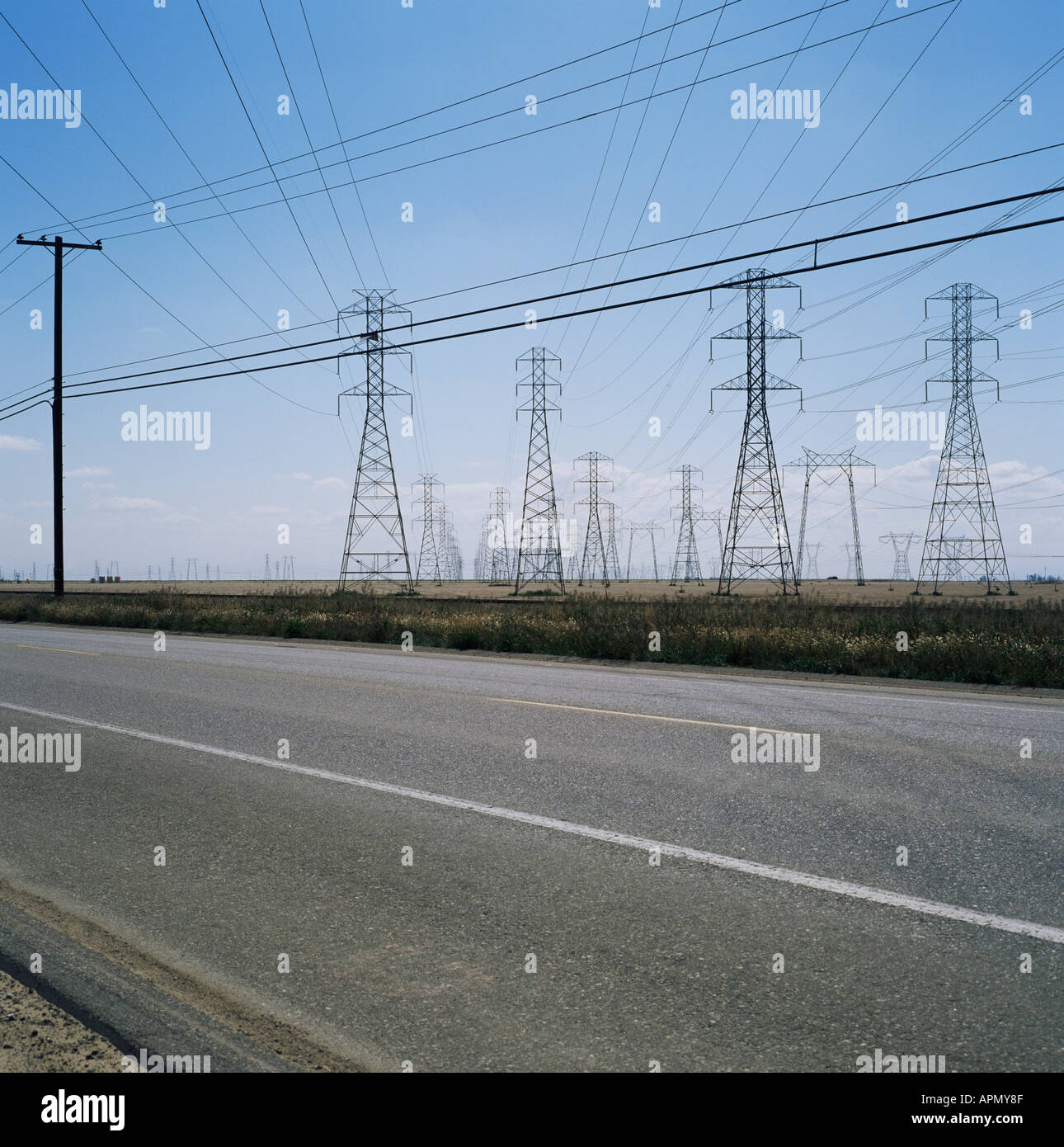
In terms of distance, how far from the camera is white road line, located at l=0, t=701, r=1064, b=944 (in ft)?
14.1

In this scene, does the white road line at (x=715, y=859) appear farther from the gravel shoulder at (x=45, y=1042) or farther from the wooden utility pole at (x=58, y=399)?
the wooden utility pole at (x=58, y=399)

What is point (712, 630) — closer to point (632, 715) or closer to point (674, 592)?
point (632, 715)

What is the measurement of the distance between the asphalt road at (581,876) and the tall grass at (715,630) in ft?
16.1

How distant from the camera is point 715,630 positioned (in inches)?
707

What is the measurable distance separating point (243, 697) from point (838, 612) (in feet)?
46.5

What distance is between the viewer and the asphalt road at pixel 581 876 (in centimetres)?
342

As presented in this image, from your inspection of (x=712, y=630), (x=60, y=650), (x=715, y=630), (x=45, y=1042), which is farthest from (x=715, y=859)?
(x=60, y=650)

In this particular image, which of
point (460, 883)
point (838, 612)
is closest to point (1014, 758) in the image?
point (460, 883)

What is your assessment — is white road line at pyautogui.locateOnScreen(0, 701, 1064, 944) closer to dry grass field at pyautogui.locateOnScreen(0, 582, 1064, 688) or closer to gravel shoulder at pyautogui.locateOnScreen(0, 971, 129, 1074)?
gravel shoulder at pyautogui.locateOnScreen(0, 971, 129, 1074)

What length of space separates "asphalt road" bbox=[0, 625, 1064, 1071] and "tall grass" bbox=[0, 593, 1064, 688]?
16.1ft

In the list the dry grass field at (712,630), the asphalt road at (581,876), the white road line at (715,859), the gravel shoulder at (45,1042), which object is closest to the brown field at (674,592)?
the dry grass field at (712,630)

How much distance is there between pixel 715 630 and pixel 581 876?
13497 millimetres

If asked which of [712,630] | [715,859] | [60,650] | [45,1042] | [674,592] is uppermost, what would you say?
[674,592]

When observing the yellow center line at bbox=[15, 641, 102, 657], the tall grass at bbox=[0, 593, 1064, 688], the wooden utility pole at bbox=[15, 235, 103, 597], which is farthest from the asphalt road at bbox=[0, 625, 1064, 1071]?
the wooden utility pole at bbox=[15, 235, 103, 597]
